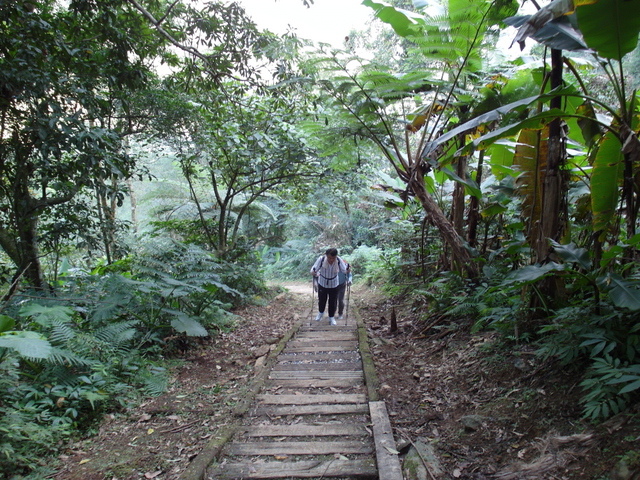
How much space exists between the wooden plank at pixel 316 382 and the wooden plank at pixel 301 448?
48.0 inches

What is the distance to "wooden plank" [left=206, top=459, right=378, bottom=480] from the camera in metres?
2.71

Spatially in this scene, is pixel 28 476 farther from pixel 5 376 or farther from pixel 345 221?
pixel 345 221

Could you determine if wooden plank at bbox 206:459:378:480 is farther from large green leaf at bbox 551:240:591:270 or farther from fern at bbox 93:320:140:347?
fern at bbox 93:320:140:347

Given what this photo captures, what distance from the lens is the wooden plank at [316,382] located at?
4.38 meters

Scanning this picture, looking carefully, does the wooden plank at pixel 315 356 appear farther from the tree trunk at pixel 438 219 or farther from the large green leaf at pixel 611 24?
the large green leaf at pixel 611 24

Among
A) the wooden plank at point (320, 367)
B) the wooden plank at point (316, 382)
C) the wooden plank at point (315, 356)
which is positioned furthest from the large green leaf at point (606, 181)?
the wooden plank at point (315, 356)

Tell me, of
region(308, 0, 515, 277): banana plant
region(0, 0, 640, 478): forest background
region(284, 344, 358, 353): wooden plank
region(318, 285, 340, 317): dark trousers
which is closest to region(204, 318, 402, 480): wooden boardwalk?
region(284, 344, 358, 353): wooden plank

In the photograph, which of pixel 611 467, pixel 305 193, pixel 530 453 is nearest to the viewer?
pixel 611 467

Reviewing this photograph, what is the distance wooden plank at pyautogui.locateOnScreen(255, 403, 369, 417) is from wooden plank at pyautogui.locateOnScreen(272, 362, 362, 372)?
1.07 meters

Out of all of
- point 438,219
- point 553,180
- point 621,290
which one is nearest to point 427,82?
point 438,219

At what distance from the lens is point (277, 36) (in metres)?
5.87


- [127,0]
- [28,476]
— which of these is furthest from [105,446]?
[127,0]

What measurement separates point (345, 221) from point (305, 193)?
26.5 ft

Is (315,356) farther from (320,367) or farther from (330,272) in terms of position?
(330,272)
